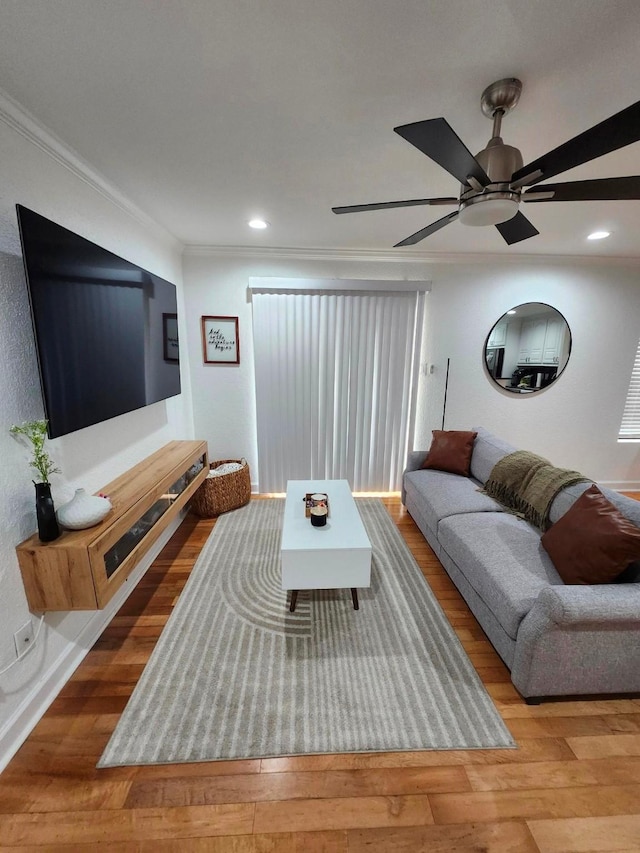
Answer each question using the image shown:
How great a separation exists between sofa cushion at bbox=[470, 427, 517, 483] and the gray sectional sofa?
0.54 meters

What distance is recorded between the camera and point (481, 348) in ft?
11.3

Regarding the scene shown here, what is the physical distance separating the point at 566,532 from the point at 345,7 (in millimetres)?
2227

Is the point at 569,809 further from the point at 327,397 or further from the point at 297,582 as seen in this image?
the point at 327,397

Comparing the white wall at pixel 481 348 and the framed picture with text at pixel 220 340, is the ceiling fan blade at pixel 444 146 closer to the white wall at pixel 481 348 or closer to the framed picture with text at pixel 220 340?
the white wall at pixel 481 348

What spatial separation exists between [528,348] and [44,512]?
13.4 ft

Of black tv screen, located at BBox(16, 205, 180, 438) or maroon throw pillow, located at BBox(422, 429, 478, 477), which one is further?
maroon throw pillow, located at BBox(422, 429, 478, 477)

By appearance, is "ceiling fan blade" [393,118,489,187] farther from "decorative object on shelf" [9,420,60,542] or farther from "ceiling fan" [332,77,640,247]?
"decorative object on shelf" [9,420,60,542]

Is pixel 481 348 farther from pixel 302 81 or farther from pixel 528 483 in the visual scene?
pixel 302 81

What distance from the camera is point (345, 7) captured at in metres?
0.91

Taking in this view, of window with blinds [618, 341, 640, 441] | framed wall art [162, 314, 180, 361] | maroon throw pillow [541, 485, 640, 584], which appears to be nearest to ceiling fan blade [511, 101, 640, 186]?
maroon throw pillow [541, 485, 640, 584]

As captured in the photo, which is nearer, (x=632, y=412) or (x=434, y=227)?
(x=434, y=227)

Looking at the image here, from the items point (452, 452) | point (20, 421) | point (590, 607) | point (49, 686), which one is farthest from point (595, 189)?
point (49, 686)

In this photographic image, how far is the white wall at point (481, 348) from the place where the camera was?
3.17 metres

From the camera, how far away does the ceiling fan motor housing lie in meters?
1.18
